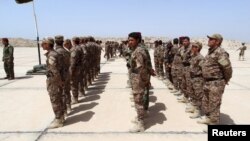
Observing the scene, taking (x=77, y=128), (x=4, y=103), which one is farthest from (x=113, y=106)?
(x=4, y=103)

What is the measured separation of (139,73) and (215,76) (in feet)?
4.90

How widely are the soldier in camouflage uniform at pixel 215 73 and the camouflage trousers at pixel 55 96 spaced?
3043 mm

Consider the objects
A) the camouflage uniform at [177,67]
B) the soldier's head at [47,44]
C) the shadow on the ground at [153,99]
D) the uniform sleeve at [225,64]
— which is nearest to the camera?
the uniform sleeve at [225,64]

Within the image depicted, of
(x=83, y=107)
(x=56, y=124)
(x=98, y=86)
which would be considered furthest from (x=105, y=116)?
(x=98, y=86)

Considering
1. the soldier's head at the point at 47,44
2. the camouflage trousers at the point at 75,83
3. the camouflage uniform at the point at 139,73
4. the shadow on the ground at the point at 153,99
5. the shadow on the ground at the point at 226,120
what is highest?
the soldier's head at the point at 47,44

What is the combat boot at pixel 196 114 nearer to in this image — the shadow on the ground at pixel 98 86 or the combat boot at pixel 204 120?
the combat boot at pixel 204 120

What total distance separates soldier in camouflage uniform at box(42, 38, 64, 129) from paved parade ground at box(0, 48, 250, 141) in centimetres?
41

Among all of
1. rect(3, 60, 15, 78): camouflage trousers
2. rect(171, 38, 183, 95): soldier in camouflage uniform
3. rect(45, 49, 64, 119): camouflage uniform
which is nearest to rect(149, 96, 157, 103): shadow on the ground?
rect(171, 38, 183, 95): soldier in camouflage uniform

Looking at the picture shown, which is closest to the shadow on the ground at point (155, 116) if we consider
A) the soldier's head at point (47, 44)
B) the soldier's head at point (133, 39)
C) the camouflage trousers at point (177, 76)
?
the camouflage trousers at point (177, 76)

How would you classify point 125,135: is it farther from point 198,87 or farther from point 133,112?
point 198,87

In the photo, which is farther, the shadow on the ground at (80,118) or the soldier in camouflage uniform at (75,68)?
the soldier in camouflage uniform at (75,68)

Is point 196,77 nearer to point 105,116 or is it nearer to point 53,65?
point 105,116

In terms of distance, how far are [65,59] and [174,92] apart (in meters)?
4.29

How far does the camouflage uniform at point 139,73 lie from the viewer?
5.84 metres
